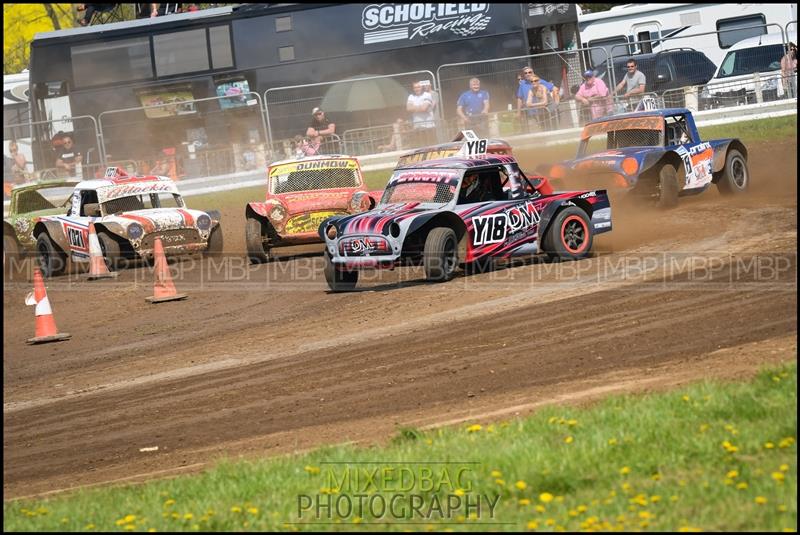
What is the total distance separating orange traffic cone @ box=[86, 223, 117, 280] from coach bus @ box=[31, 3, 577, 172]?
8482 mm

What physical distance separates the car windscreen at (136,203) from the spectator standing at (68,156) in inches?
258

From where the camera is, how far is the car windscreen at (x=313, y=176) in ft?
55.2

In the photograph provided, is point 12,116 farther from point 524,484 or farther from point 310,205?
point 524,484

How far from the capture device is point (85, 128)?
25234 mm

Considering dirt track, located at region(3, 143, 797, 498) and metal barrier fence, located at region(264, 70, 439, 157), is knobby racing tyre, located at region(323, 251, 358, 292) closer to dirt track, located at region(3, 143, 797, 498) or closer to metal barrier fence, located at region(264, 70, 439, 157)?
dirt track, located at region(3, 143, 797, 498)

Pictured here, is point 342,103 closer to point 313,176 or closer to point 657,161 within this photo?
point 313,176

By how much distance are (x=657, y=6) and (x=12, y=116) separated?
18.2 meters

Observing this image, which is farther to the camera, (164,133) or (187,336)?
(164,133)

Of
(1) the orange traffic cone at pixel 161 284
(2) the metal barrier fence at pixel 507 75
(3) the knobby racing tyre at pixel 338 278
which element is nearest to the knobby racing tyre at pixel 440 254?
(3) the knobby racing tyre at pixel 338 278

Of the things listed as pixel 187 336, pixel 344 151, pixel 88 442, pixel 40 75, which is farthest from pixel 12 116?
pixel 88 442

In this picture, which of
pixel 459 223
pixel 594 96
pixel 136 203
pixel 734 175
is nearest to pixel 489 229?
pixel 459 223

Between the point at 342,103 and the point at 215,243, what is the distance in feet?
26.3

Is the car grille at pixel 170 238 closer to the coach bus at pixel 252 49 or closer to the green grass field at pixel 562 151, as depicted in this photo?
the green grass field at pixel 562 151

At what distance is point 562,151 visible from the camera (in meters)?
22.7
